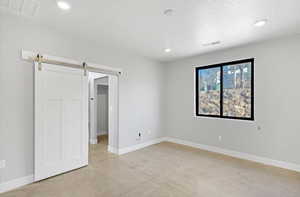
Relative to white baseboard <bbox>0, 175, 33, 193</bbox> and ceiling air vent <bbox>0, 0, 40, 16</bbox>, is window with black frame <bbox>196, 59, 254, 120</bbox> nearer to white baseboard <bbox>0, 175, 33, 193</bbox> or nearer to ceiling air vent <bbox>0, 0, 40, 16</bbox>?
ceiling air vent <bbox>0, 0, 40, 16</bbox>

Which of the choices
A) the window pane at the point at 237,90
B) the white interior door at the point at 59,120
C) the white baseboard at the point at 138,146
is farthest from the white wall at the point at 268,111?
the white interior door at the point at 59,120

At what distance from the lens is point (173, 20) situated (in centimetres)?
251

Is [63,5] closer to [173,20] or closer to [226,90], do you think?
[173,20]

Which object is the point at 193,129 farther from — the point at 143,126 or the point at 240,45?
the point at 240,45

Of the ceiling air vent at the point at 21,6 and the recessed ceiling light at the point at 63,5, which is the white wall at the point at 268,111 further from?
the ceiling air vent at the point at 21,6

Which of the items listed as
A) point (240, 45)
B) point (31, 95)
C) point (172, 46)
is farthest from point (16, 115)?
point (240, 45)

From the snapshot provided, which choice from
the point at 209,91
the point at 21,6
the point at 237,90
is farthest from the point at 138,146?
the point at 21,6

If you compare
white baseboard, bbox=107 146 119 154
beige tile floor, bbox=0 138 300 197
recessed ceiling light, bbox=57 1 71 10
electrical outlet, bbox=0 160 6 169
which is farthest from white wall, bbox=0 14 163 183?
white baseboard, bbox=107 146 119 154

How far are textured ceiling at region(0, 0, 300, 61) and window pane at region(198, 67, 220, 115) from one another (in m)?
1.04

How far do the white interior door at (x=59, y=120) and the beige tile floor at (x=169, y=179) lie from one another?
0.24 m

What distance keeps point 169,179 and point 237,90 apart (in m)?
2.79

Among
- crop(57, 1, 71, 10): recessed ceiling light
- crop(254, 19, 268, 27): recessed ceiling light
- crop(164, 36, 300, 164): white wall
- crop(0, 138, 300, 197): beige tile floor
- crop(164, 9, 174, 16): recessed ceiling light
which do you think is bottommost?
crop(0, 138, 300, 197): beige tile floor

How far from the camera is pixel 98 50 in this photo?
354 cm

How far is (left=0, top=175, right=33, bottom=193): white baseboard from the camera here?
2305mm
